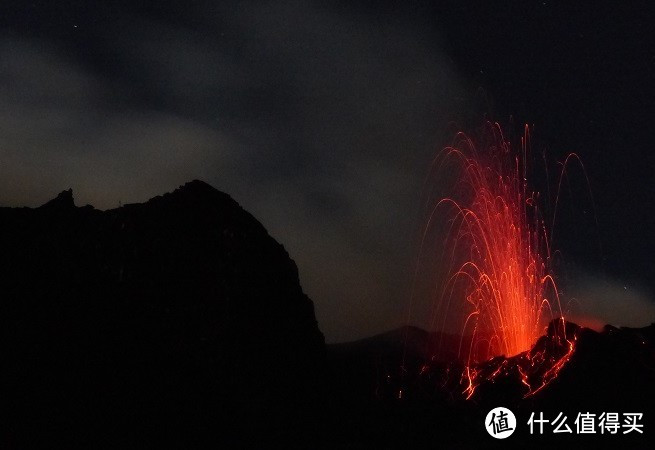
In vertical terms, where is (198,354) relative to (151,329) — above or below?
below

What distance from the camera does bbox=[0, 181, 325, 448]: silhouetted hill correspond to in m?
43.7

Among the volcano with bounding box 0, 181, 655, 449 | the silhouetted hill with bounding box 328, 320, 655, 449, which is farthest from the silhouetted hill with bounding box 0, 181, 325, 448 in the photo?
the silhouetted hill with bounding box 328, 320, 655, 449

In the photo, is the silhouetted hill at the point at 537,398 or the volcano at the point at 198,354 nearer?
the volcano at the point at 198,354

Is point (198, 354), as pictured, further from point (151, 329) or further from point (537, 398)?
point (537, 398)

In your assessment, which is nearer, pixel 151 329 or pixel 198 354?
pixel 151 329

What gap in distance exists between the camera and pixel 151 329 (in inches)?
2030

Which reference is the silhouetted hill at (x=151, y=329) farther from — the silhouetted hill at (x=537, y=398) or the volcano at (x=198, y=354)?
the silhouetted hill at (x=537, y=398)

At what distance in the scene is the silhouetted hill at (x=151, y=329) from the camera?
4369cm

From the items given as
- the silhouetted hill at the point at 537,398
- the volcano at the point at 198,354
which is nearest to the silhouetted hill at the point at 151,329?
the volcano at the point at 198,354

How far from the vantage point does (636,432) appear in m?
44.7

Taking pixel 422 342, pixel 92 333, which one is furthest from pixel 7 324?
pixel 422 342

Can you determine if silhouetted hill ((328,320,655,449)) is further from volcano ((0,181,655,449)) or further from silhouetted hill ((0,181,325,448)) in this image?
silhouetted hill ((0,181,325,448))

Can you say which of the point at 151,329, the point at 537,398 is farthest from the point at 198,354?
the point at 537,398

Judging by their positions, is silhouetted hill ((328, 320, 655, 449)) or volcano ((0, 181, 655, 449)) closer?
volcano ((0, 181, 655, 449))
